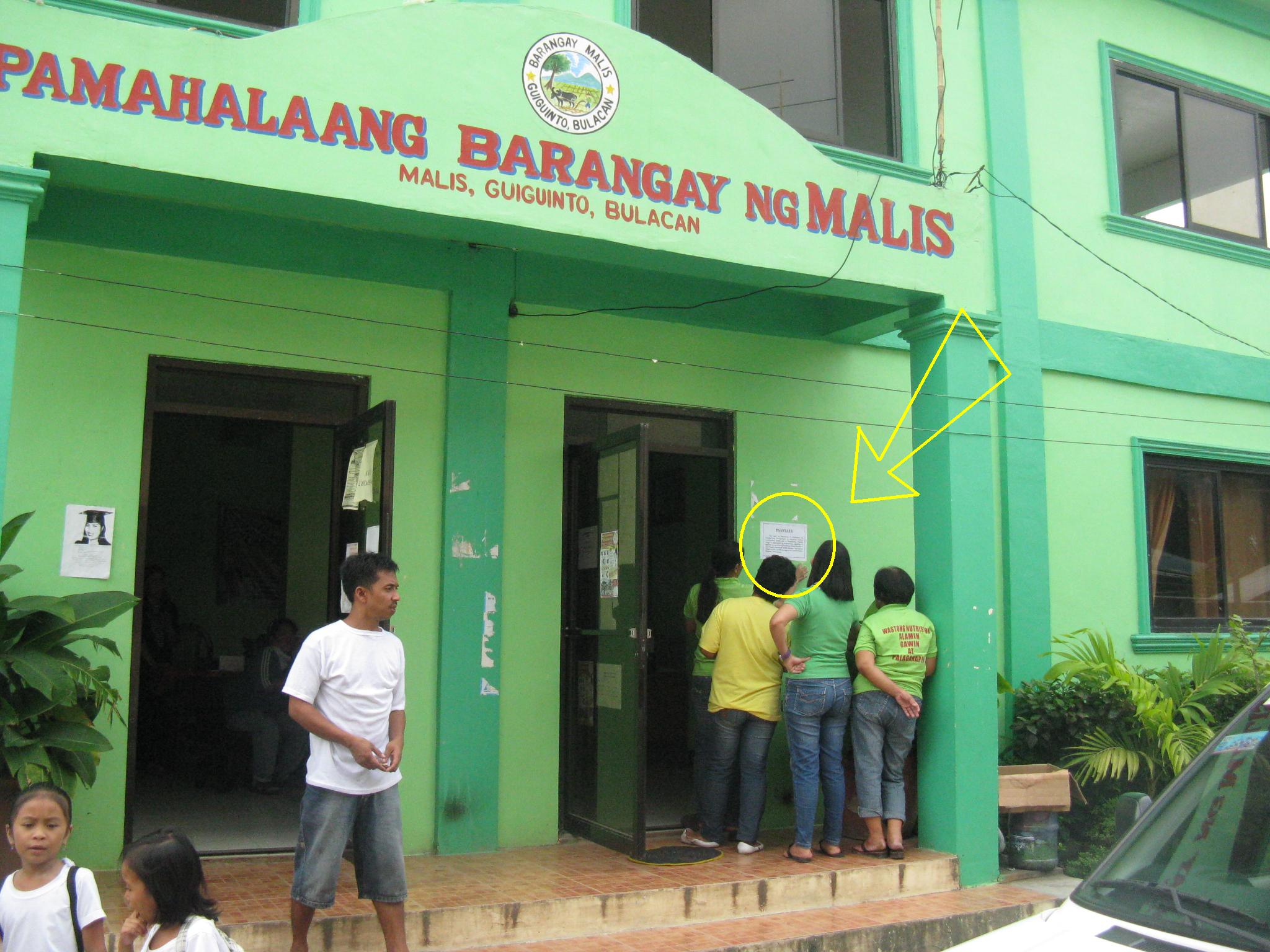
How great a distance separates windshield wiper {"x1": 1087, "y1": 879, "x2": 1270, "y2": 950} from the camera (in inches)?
107

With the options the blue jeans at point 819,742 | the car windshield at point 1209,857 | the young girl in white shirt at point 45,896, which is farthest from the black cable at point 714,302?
the young girl in white shirt at point 45,896

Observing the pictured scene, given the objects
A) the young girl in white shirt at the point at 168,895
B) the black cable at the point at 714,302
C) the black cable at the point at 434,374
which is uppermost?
the black cable at the point at 714,302

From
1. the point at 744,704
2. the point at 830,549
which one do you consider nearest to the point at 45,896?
the point at 744,704

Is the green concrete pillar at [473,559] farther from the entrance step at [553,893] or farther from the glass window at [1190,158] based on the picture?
the glass window at [1190,158]

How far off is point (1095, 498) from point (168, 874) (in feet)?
26.6

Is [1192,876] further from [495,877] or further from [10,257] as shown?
[10,257]

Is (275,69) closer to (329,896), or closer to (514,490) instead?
(514,490)

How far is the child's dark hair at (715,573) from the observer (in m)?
7.41

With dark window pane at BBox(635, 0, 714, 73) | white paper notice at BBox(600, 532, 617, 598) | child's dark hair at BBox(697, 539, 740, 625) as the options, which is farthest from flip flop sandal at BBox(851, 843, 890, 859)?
dark window pane at BBox(635, 0, 714, 73)

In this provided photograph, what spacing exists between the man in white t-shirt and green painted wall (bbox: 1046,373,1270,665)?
238 inches

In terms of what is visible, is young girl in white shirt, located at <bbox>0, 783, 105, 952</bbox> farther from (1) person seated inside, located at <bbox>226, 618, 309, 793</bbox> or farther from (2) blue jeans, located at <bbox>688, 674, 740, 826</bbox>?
(1) person seated inside, located at <bbox>226, 618, 309, 793</bbox>

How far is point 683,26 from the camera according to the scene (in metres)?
8.18

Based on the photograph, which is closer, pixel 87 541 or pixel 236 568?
pixel 87 541

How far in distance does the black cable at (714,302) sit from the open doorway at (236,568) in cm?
143
